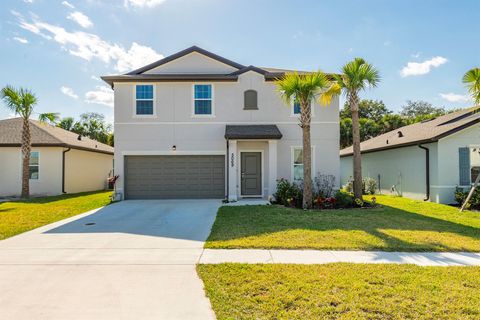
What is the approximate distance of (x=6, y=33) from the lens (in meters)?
13.4

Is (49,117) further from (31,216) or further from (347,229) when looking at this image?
(347,229)

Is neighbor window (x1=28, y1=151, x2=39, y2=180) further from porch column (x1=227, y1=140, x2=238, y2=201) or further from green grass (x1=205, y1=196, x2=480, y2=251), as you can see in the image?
green grass (x1=205, y1=196, x2=480, y2=251)

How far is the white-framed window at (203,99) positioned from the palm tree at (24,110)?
834 cm

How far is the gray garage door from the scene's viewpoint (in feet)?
45.7

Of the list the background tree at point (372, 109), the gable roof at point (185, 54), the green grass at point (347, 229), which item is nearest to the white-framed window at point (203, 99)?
the gable roof at point (185, 54)

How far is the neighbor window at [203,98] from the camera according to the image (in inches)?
549

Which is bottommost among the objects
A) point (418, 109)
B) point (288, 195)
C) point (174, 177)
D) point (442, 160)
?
point (288, 195)

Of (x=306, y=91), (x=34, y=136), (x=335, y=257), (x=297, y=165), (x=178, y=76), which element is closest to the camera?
(x=335, y=257)

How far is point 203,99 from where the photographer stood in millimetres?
13969

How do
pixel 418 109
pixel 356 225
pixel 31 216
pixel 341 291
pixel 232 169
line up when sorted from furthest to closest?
pixel 418 109, pixel 232 169, pixel 31 216, pixel 356 225, pixel 341 291

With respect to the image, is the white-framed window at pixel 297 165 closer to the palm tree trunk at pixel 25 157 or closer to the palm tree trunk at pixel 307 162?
the palm tree trunk at pixel 307 162

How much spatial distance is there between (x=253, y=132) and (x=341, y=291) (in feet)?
31.7

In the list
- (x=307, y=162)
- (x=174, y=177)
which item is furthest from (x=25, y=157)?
(x=307, y=162)

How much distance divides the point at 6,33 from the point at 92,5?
590 cm
